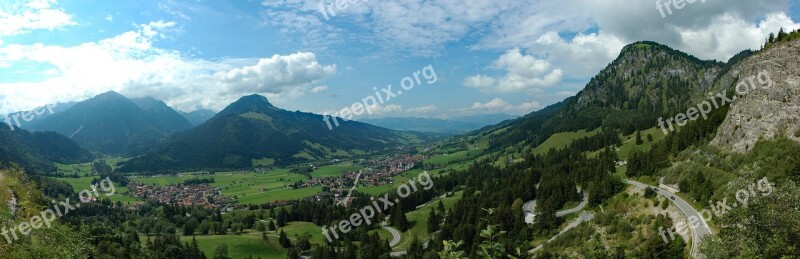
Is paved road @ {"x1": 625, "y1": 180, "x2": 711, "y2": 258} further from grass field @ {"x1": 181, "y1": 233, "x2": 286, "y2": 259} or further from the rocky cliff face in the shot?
grass field @ {"x1": 181, "y1": 233, "x2": 286, "y2": 259}

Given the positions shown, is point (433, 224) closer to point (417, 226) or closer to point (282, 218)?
point (417, 226)

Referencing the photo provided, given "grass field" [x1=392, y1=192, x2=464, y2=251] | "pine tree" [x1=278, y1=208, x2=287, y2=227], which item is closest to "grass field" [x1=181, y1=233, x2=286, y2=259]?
"pine tree" [x1=278, y1=208, x2=287, y2=227]

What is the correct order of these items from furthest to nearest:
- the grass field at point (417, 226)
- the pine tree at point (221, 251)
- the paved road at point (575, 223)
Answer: the grass field at point (417, 226) < the pine tree at point (221, 251) < the paved road at point (575, 223)

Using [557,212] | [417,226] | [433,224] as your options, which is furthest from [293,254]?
[557,212]

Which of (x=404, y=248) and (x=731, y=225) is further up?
(x=731, y=225)

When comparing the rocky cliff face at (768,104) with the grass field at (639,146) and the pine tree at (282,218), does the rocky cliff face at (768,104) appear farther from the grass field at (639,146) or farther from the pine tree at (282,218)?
the pine tree at (282,218)

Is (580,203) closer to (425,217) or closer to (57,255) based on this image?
(425,217)

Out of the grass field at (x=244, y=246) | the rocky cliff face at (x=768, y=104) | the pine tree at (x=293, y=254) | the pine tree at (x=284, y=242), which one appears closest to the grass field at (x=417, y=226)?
the pine tree at (x=293, y=254)

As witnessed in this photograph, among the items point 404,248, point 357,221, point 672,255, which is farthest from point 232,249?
point 672,255

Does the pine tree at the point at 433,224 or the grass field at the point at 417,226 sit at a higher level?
the pine tree at the point at 433,224
